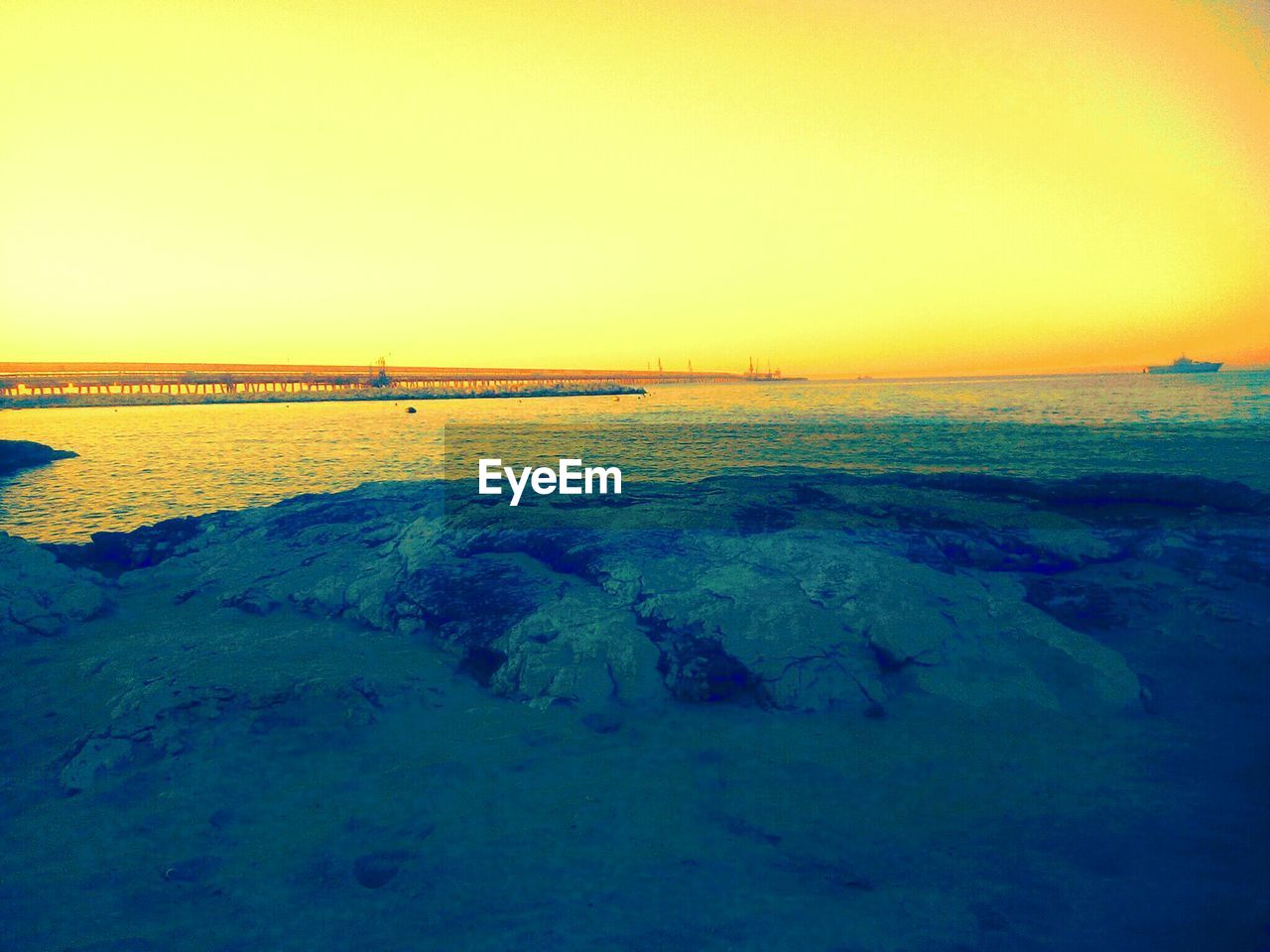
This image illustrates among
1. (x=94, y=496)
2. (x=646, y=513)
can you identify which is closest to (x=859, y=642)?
(x=646, y=513)

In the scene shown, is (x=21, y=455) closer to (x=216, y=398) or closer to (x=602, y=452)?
(x=602, y=452)

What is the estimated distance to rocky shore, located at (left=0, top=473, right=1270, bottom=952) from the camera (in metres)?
4.86

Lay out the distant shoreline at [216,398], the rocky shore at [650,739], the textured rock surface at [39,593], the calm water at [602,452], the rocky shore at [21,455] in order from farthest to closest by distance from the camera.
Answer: the distant shoreline at [216,398], the rocky shore at [21,455], the calm water at [602,452], the textured rock surface at [39,593], the rocky shore at [650,739]

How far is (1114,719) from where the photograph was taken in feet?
23.9

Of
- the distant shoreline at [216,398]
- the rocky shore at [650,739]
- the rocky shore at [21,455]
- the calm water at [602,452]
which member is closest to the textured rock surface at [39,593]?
the rocky shore at [650,739]

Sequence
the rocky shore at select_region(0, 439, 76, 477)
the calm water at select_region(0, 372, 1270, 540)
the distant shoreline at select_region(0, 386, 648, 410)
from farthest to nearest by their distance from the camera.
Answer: the distant shoreline at select_region(0, 386, 648, 410)
the rocky shore at select_region(0, 439, 76, 477)
the calm water at select_region(0, 372, 1270, 540)

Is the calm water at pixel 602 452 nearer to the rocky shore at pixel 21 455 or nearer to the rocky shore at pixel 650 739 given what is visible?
the rocky shore at pixel 21 455

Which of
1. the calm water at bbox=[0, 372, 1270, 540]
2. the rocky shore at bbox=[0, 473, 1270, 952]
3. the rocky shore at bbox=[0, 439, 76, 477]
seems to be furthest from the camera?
the rocky shore at bbox=[0, 439, 76, 477]

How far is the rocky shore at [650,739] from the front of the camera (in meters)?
4.86

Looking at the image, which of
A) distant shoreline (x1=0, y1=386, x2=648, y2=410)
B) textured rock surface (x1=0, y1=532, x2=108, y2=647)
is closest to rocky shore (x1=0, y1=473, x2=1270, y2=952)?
textured rock surface (x1=0, y1=532, x2=108, y2=647)

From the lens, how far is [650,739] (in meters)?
7.16

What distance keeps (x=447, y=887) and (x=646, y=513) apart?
8.92 m

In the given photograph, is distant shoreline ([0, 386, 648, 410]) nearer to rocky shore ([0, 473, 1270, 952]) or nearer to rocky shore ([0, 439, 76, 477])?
rocky shore ([0, 439, 76, 477])

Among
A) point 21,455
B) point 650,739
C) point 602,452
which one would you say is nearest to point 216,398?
point 21,455
